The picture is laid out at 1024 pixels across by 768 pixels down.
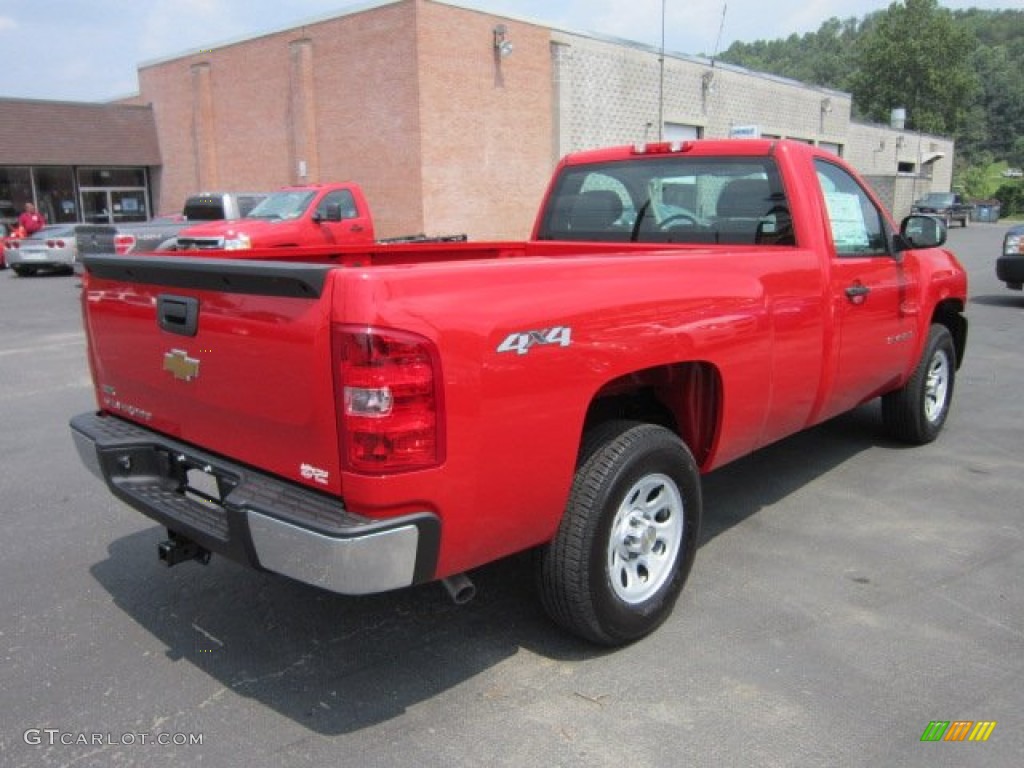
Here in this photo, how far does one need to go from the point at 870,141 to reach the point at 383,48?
34.1 m

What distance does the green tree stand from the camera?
7688cm

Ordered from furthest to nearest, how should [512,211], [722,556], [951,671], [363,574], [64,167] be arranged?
[64,167]
[512,211]
[722,556]
[951,671]
[363,574]

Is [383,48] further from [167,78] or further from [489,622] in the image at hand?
[489,622]

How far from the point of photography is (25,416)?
6.91m

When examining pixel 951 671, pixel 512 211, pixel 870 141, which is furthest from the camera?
pixel 870 141

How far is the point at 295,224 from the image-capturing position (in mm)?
14609

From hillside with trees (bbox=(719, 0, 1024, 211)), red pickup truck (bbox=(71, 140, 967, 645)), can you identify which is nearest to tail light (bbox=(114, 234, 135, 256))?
red pickup truck (bbox=(71, 140, 967, 645))

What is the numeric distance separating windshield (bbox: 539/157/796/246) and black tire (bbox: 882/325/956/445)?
6.52 ft

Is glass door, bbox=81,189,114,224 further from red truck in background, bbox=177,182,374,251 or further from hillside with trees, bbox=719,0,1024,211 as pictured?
hillside with trees, bbox=719,0,1024,211

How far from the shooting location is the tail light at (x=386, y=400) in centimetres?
235

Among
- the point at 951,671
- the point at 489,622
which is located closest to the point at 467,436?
the point at 489,622

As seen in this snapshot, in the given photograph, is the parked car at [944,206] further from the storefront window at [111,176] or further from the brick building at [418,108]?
the storefront window at [111,176]

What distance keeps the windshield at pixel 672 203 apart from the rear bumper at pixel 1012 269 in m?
10.1

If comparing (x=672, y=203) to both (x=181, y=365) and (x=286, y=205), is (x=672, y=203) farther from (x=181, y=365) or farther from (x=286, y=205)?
(x=286, y=205)
